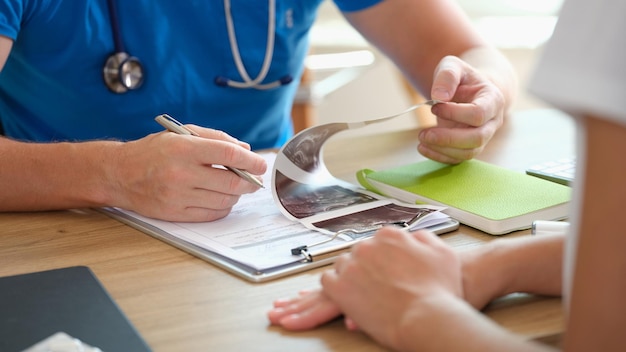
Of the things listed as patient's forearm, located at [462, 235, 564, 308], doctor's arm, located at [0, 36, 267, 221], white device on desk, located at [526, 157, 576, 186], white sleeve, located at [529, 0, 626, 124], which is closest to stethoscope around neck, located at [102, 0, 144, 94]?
doctor's arm, located at [0, 36, 267, 221]

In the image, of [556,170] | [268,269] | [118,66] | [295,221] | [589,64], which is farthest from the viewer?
[118,66]

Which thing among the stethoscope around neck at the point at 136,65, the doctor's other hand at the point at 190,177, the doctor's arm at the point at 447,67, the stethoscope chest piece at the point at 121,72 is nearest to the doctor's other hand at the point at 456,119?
the doctor's arm at the point at 447,67

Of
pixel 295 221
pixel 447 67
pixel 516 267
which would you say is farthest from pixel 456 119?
pixel 516 267

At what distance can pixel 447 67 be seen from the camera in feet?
3.97

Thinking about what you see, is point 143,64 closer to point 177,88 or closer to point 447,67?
point 177,88

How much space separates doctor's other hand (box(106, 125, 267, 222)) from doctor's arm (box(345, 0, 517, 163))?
311 mm

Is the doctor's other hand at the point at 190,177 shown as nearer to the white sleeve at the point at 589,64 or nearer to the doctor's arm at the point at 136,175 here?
the doctor's arm at the point at 136,175

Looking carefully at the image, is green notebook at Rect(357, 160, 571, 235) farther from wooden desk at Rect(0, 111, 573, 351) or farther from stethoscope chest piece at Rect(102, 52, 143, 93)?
stethoscope chest piece at Rect(102, 52, 143, 93)

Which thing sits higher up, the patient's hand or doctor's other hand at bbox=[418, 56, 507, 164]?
doctor's other hand at bbox=[418, 56, 507, 164]

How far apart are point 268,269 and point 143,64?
2.26 ft

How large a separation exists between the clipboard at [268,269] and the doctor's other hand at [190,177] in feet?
0.14

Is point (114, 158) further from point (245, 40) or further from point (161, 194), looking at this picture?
point (245, 40)

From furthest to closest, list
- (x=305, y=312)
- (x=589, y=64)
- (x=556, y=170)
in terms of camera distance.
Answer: (x=556, y=170)
(x=305, y=312)
(x=589, y=64)

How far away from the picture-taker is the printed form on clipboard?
35.1 inches
